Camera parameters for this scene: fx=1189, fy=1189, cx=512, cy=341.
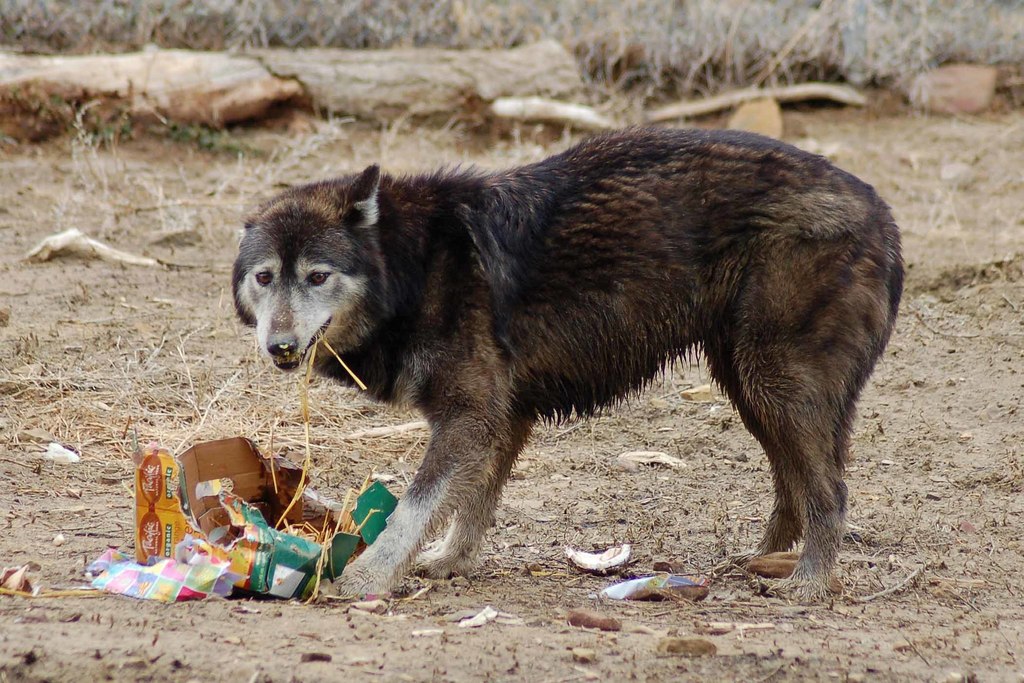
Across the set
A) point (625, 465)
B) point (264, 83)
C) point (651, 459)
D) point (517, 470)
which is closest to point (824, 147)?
point (264, 83)

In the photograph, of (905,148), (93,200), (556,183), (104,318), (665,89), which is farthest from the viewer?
(665,89)

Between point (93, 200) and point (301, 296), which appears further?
point (93, 200)

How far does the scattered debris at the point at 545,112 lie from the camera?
1182cm

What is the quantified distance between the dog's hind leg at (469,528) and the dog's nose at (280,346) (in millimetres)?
1046

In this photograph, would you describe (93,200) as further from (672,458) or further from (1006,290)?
(1006,290)

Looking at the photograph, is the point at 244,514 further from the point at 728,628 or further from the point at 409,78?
the point at 409,78

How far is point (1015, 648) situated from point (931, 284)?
16.1 feet

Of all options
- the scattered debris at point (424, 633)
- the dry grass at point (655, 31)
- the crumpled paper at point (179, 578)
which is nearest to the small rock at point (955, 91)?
the dry grass at point (655, 31)

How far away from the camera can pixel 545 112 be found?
39.0 feet

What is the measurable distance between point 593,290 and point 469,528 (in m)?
1.23

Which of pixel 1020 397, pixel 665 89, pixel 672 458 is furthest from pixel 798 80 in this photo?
pixel 672 458

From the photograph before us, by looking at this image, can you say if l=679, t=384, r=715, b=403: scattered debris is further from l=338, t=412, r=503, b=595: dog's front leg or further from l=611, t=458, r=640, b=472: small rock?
l=338, t=412, r=503, b=595: dog's front leg

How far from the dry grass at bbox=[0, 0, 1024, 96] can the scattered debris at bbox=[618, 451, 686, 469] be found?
6.79 metres

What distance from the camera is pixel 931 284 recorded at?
8.84 meters
